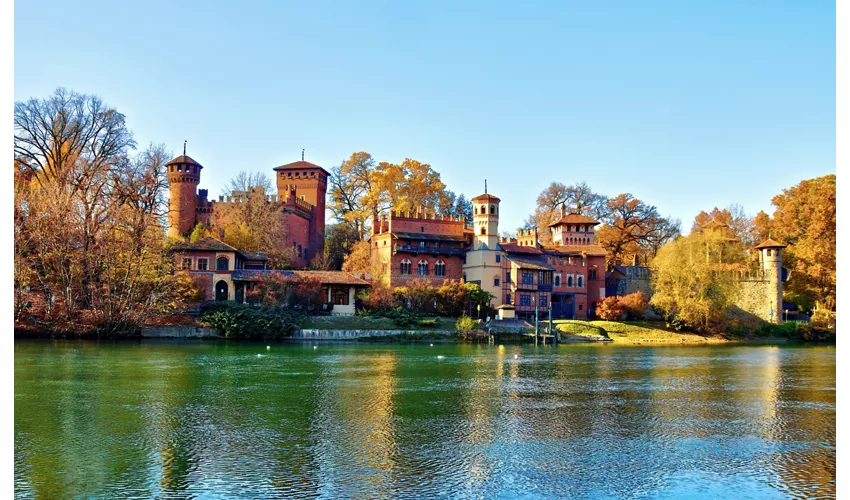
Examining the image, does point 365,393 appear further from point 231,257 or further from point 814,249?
point 814,249

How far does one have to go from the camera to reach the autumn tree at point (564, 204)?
59.7 meters

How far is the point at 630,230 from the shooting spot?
59.8 m

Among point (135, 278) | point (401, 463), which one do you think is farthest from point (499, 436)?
point (135, 278)

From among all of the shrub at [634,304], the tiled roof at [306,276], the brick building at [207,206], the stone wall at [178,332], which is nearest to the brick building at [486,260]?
the tiled roof at [306,276]

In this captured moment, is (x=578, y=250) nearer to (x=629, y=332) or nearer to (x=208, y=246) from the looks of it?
(x=629, y=332)

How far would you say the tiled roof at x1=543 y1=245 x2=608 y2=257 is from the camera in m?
52.4

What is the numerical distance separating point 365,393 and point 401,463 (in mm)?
7257

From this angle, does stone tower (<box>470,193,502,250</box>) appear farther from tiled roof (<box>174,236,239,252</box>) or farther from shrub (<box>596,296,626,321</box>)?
tiled roof (<box>174,236,239,252</box>)

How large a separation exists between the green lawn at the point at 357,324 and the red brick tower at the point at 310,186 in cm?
1715

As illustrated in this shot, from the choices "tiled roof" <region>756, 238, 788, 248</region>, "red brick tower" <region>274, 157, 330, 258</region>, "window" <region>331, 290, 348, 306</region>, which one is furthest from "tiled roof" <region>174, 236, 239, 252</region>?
"tiled roof" <region>756, 238, 788, 248</region>

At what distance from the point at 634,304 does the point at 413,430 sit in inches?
1415

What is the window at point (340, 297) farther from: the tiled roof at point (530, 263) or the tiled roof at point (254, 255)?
the tiled roof at point (530, 263)

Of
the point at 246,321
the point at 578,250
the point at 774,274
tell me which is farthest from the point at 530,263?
the point at 246,321
